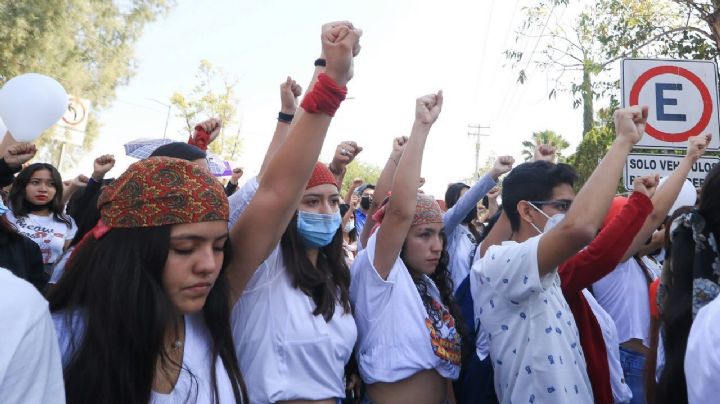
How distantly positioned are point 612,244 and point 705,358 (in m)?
1.18

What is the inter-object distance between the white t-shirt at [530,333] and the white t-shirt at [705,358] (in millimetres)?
885

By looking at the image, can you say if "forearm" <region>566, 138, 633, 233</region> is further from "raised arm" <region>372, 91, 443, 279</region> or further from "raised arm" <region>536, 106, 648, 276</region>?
"raised arm" <region>372, 91, 443, 279</region>

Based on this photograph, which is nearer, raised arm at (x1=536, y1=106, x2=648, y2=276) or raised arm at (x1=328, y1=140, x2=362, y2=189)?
raised arm at (x1=536, y1=106, x2=648, y2=276)

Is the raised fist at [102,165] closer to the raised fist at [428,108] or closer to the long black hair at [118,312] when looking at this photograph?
the raised fist at [428,108]

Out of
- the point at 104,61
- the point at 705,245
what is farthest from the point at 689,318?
the point at 104,61

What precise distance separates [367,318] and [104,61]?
23.8 metres

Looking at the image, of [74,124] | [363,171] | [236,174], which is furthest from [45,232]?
[363,171]

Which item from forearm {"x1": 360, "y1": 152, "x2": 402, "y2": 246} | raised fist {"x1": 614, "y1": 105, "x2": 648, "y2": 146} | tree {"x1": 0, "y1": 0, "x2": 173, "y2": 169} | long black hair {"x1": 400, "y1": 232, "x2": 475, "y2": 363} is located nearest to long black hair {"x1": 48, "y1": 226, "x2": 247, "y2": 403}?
long black hair {"x1": 400, "y1": 232, "x2": 475, "y2": 363}

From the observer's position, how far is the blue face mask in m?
2.72

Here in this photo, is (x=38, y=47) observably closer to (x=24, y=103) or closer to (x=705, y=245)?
(x=24, y=103)

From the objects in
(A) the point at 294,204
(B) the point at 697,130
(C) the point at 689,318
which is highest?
(B) the point at 697,130

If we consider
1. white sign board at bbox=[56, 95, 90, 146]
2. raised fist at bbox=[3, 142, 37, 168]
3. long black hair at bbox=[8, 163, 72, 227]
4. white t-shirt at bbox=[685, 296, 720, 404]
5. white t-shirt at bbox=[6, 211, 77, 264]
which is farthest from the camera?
white sign board at bbox=[56, 95, 90, 146]

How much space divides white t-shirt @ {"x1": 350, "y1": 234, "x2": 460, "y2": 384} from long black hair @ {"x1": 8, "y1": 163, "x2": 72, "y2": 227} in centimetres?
338

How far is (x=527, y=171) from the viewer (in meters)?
2.98
